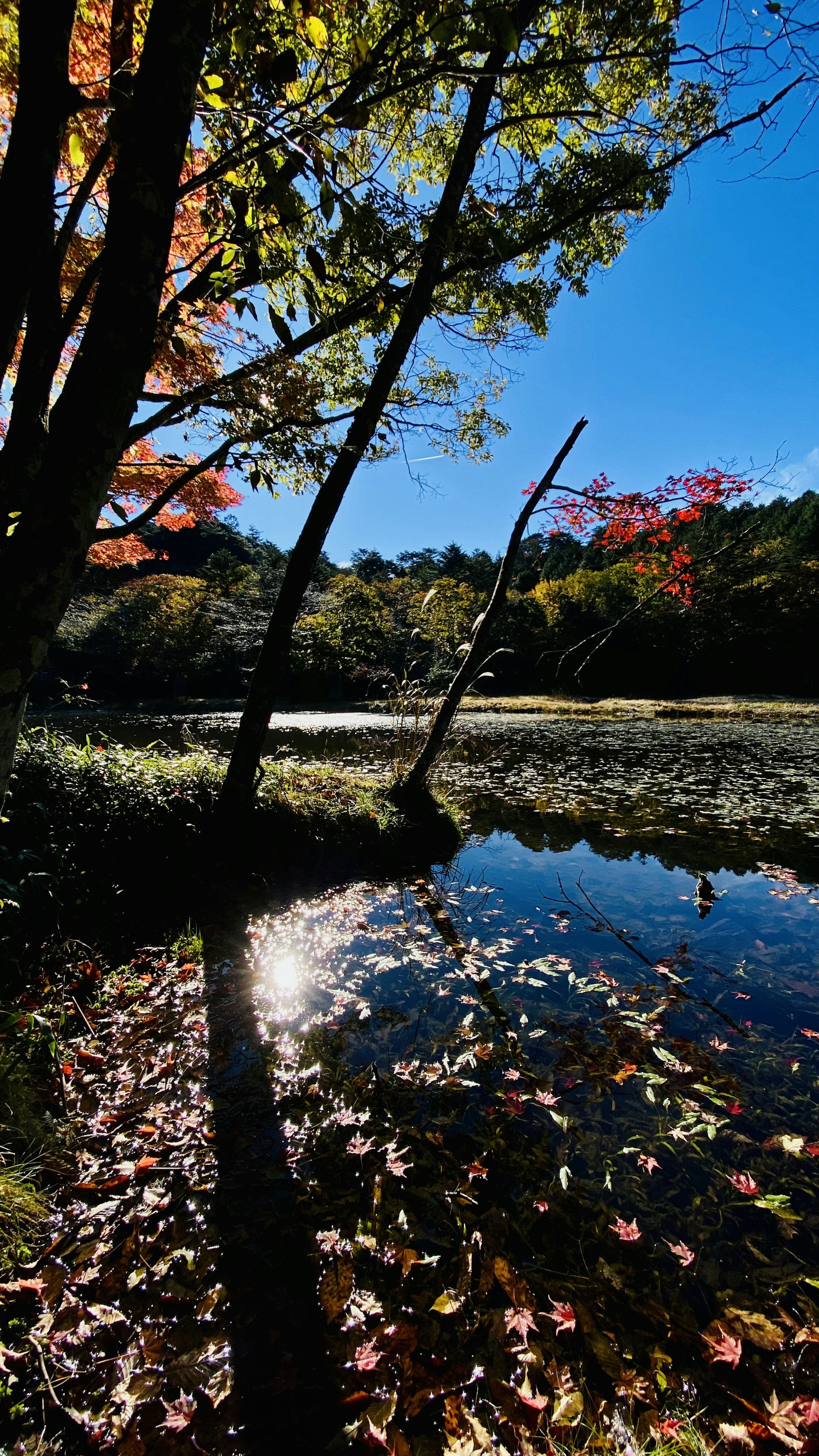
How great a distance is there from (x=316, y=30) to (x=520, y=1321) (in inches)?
159

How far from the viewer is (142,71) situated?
1315mm

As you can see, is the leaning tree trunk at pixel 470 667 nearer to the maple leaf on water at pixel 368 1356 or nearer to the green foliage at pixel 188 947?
the green foliage at pixel 188 947

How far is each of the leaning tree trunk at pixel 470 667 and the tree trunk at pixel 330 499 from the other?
1.81 metres

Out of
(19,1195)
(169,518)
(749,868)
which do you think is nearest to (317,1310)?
(19,1195)

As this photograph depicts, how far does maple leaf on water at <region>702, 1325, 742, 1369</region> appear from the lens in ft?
4.58

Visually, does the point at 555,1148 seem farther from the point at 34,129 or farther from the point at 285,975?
the point at 34,129

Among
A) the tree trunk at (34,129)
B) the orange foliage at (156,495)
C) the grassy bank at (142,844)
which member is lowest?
the grassy bank at (142,844)

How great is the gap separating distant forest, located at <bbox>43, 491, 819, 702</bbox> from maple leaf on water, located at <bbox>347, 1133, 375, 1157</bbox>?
9009 mm

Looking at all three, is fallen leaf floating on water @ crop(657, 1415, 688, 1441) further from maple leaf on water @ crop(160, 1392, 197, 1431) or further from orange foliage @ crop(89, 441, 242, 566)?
orange foliage @ crop(89, 441, 242, 566)

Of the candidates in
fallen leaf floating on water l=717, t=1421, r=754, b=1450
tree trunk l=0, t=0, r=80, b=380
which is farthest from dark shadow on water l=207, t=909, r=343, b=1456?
tree trunk l=0, t=0, r=80, b=380

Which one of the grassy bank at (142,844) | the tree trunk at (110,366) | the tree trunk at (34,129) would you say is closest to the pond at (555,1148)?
the grassy bank at (142,844)

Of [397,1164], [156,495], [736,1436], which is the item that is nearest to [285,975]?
[397,1164]

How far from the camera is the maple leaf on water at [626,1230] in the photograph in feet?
5.74

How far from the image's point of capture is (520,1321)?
1.47 metres
